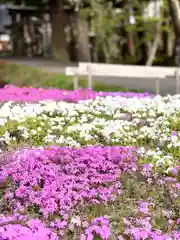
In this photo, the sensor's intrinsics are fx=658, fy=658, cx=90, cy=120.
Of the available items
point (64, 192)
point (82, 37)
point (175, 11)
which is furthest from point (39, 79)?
point (82, 37)

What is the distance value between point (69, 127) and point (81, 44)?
31852mm

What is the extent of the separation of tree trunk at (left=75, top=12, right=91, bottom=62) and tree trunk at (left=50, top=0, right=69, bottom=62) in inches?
145

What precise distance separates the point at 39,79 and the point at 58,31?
23.6 meters

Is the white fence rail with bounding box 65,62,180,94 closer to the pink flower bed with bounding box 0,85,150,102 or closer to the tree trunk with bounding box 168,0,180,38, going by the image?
the pink flower bed with bounding box 0,85,150,102

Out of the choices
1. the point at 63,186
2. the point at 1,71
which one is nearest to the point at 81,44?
→ the point at 1,71

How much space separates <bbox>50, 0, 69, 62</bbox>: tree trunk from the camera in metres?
43.6

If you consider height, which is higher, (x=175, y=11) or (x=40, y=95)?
(x=175, y=11)

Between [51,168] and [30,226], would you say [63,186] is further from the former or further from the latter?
[30,226]

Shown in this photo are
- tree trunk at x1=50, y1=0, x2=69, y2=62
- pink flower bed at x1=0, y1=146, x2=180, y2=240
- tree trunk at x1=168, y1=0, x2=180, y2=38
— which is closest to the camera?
pink flower bed at x1=0, y1=146, x2=180, y2=240

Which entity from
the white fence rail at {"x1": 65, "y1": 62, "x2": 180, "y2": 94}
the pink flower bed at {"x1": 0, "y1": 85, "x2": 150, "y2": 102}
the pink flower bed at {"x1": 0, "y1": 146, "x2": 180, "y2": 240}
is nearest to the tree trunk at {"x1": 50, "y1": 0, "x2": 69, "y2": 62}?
the white fence rail at {"x1": 65, "y1": 62, "x2": 180, "y2": 94}

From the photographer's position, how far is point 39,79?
2092 centimetres

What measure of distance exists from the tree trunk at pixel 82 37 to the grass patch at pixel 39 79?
15837 millimetres

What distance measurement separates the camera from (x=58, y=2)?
43062mm

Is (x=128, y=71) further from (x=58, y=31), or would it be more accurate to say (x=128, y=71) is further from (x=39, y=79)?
(x=58, y=31)
